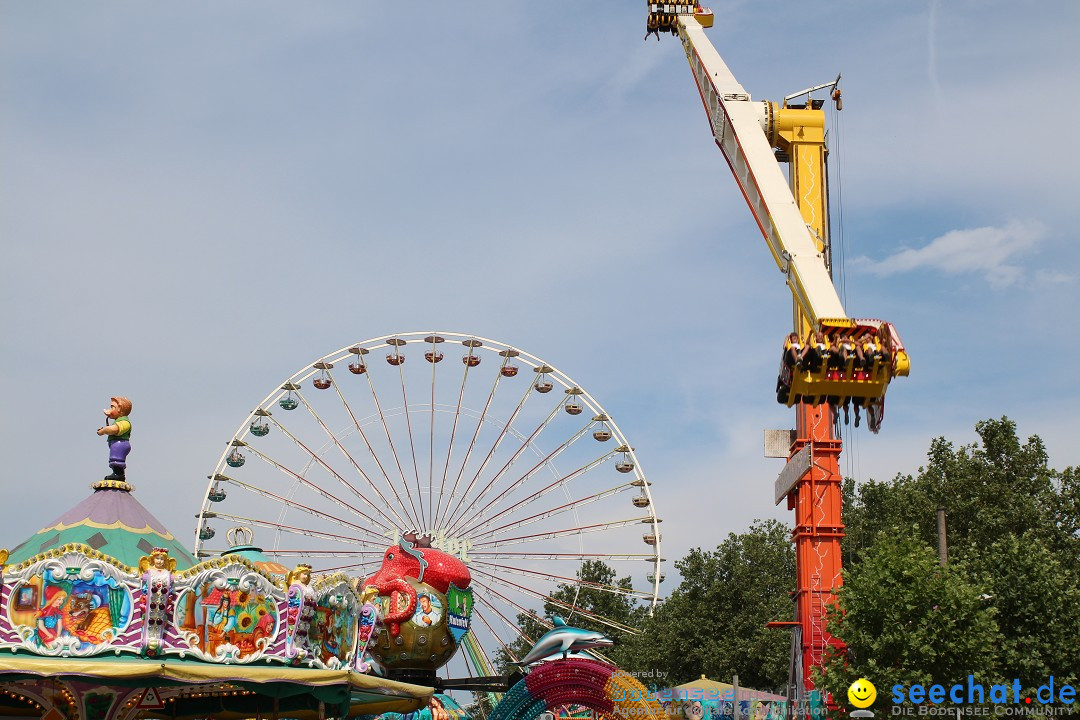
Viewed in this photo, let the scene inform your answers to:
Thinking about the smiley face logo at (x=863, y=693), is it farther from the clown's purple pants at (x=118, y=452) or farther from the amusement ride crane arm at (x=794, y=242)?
the clown's purple pants at (x=118, y=452)

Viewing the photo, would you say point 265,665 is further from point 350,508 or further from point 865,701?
point 350,508

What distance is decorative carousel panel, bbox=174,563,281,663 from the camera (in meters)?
15.4

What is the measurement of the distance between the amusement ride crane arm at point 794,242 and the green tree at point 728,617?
25.1m

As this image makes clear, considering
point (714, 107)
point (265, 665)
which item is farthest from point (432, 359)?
point (265, 665)

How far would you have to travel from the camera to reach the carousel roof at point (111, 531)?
16.9 meters

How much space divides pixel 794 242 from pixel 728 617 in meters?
30.2

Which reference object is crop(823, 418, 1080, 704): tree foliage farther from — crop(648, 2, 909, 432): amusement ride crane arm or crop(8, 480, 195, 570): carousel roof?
crop(8, 480, 195, 570): carousel roof

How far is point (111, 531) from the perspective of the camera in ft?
56.3

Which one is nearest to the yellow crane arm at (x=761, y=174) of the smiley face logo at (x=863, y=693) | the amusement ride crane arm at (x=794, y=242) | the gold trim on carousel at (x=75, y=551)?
the amusement ride crane arm at (x=794, y=242)

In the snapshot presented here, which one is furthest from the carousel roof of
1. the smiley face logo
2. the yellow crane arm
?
the smiley face logo

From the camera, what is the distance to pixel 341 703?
1761 centimetres

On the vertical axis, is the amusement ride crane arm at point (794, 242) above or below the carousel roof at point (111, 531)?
above

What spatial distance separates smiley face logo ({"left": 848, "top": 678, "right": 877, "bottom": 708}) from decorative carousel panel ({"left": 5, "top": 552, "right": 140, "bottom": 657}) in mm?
13332
